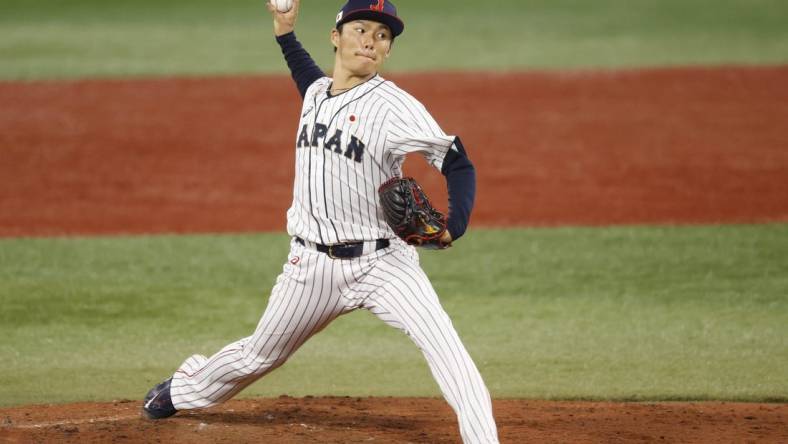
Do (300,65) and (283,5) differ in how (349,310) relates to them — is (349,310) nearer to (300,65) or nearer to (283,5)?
(300,65)

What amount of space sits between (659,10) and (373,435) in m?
17.2

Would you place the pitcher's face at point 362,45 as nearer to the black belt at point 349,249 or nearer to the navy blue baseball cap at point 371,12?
the navy blue baseball cap at point 371,12

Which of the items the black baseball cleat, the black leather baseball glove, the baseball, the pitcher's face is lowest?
the black baseball cleat

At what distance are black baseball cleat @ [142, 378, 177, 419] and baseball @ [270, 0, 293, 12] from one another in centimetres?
161

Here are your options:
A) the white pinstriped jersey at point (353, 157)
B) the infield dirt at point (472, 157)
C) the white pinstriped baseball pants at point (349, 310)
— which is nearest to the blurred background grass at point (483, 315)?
the infield dirt at point (472, 157)

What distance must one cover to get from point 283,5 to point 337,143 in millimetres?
855

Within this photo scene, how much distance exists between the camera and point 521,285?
7.89 m

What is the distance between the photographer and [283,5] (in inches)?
195

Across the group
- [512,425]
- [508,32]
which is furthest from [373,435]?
[508,32]

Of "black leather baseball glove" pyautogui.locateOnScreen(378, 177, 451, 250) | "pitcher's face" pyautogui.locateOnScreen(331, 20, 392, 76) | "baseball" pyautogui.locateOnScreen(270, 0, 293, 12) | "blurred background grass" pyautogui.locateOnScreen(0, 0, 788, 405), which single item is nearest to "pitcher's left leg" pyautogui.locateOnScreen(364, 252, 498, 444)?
"black leather baseball glove" pyautogui.locateOnScreen(378, 177, 451, 250)

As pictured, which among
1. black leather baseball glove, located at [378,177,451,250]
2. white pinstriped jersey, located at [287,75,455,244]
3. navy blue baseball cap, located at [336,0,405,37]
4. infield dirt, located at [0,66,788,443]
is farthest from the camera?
infield dirt, located at [0,66,788,443]

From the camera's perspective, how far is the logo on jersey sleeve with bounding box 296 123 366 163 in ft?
14.5

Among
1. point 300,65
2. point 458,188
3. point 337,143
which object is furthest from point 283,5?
point 458,188

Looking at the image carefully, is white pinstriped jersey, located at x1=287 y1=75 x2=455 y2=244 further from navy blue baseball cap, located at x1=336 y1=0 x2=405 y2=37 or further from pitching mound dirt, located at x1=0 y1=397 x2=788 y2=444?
pitching mound dirt, located at x1=0 y1=397 x2=788 y2=444
